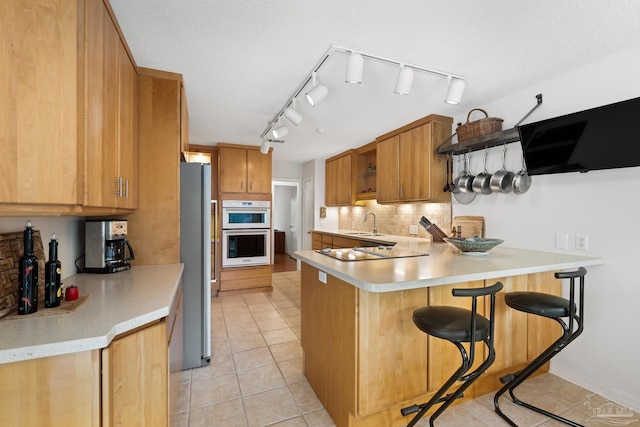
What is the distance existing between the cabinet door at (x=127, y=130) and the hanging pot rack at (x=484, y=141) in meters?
2.82

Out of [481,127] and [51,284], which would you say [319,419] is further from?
[481,127]

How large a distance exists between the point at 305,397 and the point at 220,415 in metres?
0.55

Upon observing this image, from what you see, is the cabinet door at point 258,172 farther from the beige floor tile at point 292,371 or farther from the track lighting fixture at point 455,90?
the track lighting fixture at point 455,90

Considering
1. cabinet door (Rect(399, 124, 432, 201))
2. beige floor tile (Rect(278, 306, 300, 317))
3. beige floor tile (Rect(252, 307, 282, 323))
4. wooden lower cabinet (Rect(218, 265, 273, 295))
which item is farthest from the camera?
wooden lower cabinet (Rect(218, 265, 273, 295))

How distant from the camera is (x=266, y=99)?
2754 mm

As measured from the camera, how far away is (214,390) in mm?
2033

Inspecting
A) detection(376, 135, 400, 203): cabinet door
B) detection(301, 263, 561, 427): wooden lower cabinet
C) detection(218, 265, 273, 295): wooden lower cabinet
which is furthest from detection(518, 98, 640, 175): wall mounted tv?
detection(218, 265, 273, 295): wooden lower cabinet

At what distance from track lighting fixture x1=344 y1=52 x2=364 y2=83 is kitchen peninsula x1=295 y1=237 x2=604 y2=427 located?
1.14 metres

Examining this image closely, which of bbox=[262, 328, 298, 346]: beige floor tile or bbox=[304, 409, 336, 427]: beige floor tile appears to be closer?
bbox=[304, 409, 336, 427]: beige floor tile

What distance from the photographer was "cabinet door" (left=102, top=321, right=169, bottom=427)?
39.9 inches

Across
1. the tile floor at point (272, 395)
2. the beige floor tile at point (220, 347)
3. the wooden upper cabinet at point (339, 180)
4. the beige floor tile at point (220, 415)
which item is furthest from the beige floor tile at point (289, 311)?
the wooden upper cabinet at point (339, 180)

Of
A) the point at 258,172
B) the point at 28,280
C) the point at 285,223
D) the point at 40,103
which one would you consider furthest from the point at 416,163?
the point at 285,223

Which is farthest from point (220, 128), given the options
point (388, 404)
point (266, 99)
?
point (388, 404)

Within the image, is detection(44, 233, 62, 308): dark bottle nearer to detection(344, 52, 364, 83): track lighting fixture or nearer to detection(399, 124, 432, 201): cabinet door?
detection(344, 52, 364, 83): track lighting fixture
